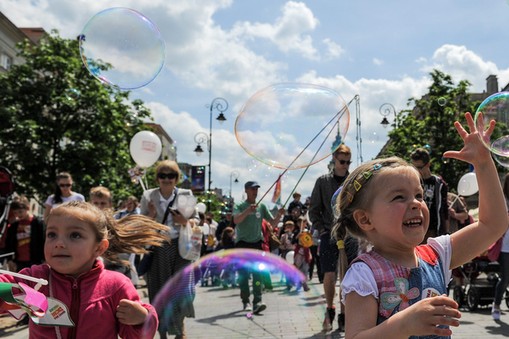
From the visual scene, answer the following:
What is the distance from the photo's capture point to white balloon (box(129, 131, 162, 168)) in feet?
38.2

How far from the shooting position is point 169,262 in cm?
611

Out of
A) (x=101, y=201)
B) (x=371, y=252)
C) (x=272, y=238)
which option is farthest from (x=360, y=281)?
(x=272, y=238)

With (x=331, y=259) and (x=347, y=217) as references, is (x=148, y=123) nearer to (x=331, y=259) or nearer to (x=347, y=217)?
(x=331, y=259)

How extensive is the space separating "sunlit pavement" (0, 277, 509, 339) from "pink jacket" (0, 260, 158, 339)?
3696 mm

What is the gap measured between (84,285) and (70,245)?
0.20 metres

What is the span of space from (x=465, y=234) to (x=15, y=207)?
22.0 feet

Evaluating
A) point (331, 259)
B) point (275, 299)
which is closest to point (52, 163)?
point (275, 299)

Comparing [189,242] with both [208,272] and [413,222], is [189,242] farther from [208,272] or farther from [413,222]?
[413,222]

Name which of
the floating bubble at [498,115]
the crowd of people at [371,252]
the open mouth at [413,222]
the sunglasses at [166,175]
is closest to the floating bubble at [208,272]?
the sunglasses at [166,175]

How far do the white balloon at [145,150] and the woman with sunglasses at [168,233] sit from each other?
5.42 metres

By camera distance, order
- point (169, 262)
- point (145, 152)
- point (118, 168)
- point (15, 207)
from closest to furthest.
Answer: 1. point (169, 262)
2. point (15, 207)
3. point (145, 152)
4. point (118, 168)

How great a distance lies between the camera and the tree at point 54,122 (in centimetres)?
2869

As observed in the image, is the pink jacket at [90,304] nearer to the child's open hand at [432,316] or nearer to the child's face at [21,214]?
the child's open hand at [432,316]

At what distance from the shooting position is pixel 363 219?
236 centimetres
